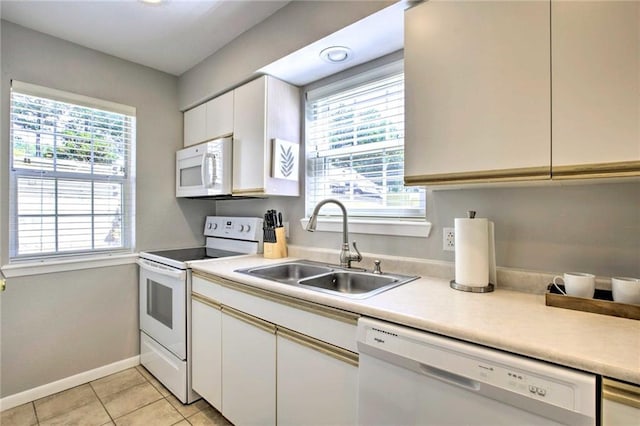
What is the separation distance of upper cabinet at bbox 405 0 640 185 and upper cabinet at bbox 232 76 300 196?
0.98 meters

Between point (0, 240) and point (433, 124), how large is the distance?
8.41 feet

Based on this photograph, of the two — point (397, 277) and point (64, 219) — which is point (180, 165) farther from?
point (397, 277)

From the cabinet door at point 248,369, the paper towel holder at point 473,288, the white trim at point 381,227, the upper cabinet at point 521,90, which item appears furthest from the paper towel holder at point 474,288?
the cabinet door at point 248,369

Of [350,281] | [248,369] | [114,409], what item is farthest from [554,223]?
[114,409]

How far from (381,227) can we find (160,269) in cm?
151

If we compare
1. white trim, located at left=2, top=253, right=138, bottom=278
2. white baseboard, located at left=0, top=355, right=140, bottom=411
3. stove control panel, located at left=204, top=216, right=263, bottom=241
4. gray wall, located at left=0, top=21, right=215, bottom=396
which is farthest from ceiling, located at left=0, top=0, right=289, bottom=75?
white baseboard, located at left=0, top=355, right=140, bottom=411

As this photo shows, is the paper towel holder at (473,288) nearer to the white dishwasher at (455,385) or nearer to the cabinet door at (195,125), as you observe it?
the white dishwasher at (455,385)

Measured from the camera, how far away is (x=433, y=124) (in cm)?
127

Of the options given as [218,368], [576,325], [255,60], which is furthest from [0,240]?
[576,325]

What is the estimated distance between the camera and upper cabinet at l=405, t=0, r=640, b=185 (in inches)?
36.0

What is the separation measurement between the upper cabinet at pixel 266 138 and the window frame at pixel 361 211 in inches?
4.1

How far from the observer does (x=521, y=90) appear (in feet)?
3.49

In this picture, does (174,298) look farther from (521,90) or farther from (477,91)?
(521,90)

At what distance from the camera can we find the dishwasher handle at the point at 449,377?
33.7 inches
